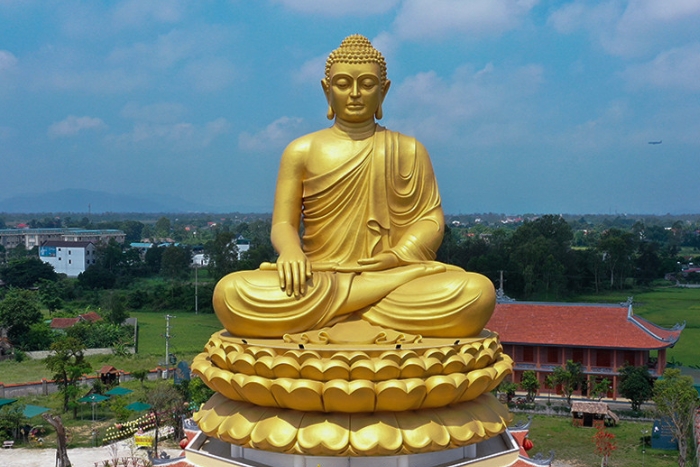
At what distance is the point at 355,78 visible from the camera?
848 centimetres

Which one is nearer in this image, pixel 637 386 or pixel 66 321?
pixel 637 386

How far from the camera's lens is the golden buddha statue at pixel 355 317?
21.9 feet

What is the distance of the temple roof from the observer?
17062mm

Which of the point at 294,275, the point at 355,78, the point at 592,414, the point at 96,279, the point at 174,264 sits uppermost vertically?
the point at 355,78

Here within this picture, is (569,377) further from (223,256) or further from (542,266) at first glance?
(223,256)

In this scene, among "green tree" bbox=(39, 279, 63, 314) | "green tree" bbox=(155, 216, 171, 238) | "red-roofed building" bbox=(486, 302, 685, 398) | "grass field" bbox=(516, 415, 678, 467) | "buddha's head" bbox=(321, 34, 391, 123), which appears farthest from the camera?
"green tree" bbox=(155, 216, 171, 238)

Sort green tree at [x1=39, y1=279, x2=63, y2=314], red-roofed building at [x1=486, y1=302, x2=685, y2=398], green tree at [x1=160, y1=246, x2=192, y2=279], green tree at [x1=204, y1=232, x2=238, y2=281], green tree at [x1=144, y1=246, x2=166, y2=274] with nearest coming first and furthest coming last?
1. red-roofed building at [x1=486, y1=302, x2=685, y2=398]
2. green tree at [x1=39, y1=279, x2=63, y2=314]
3. green tree at [x1=204, y1=232, x2=238, y2=281]
4. green tree at [x1=160, y1=246, x2=192, y2=279]
5. green tree at [x1=144, y1=246, x2=166, y2=274]

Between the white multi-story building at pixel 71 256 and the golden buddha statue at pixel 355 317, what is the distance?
41.3m

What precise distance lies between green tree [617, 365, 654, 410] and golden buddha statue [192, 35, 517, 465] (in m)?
9.11

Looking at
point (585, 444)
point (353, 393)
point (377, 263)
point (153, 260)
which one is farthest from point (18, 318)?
point (153, 260)

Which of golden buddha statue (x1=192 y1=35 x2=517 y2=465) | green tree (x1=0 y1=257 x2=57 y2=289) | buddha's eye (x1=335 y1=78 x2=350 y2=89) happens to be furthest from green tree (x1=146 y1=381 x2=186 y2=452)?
green tree (x1=0 y1=257 x2=57 y2=289)

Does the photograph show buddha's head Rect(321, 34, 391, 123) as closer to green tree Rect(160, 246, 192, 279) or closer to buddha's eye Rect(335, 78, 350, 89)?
buddha's eye Rect(335, 78, 350, 89)

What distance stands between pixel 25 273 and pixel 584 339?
29.1 meters

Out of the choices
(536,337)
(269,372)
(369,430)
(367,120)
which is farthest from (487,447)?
Result: (536,337)
